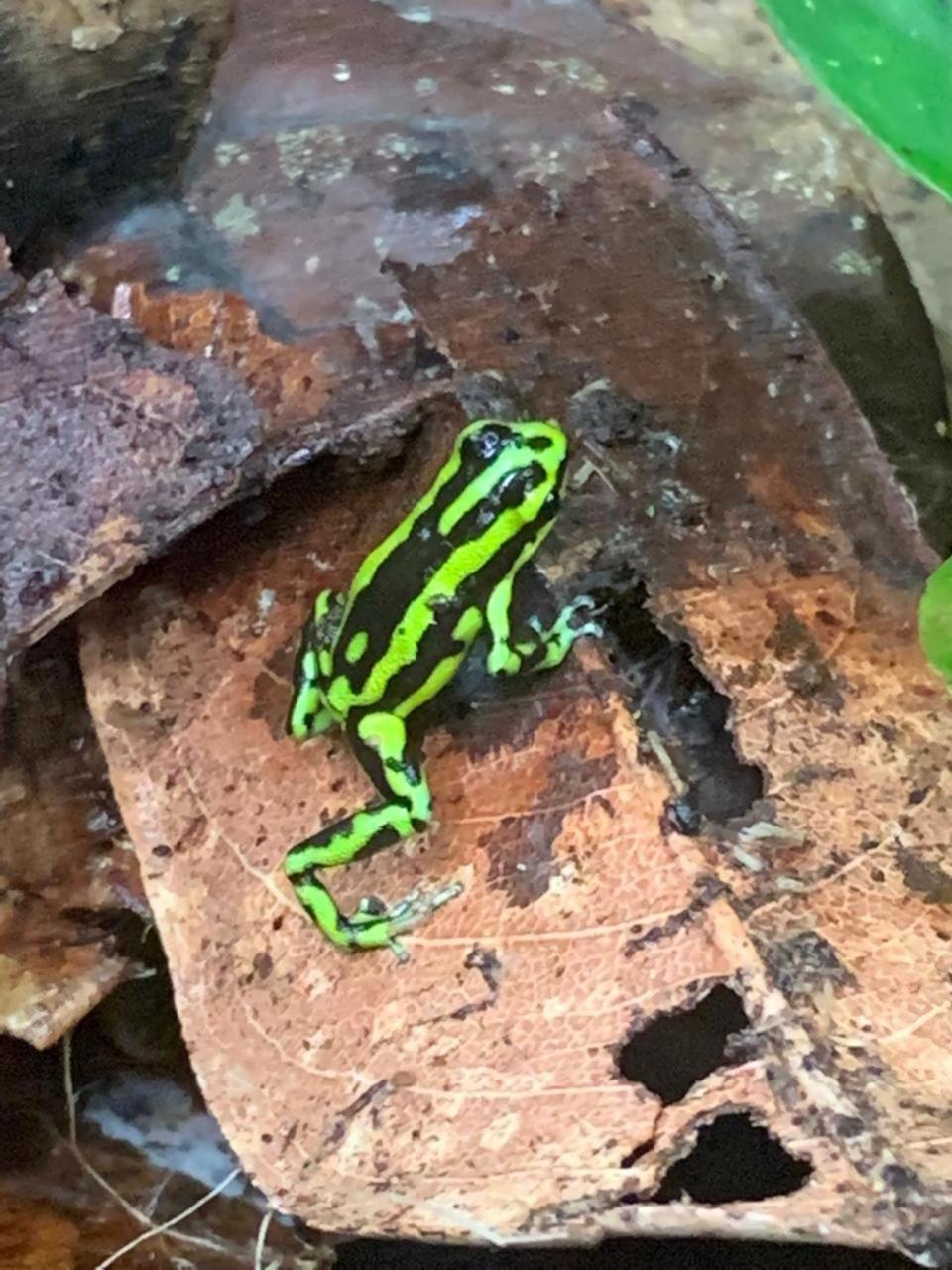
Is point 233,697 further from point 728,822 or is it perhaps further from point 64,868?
point 728,822

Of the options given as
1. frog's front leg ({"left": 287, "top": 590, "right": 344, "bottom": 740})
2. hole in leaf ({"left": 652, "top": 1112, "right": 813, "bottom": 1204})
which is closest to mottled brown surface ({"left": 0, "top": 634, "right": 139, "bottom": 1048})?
frog's front leg ({"left": 287, "top": 590, "right": 344, "bottom": 740})

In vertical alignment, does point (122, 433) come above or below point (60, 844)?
above

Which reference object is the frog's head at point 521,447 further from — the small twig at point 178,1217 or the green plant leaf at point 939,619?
the small twig at point 178,1217

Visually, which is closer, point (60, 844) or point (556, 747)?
point (556, 747)

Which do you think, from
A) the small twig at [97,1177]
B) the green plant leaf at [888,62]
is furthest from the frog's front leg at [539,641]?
the small twig at [97,1177]

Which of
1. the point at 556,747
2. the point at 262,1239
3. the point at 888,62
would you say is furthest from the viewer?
the point at 262,1239

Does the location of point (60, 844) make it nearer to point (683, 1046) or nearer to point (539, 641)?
point (539, 641)

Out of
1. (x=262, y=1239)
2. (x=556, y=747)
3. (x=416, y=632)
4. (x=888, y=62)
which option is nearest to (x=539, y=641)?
(x=556, y=747)
